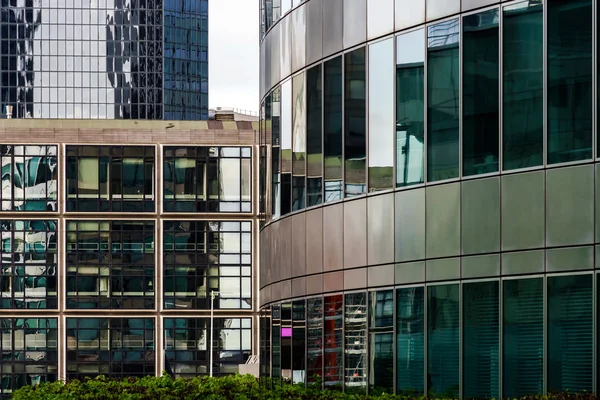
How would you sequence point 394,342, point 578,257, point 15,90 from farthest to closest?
point 15,90 → point 394,342 → point 578,257

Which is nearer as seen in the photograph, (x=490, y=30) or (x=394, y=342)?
(x=490, y=30)

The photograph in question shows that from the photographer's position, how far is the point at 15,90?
176875mm

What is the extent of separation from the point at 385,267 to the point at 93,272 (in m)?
58.2

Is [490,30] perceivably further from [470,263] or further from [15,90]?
[15,90]

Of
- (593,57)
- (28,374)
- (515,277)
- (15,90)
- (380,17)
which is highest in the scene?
(15,90)

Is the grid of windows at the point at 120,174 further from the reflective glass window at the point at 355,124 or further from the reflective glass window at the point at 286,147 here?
the reflective glass window at the point at 355,124

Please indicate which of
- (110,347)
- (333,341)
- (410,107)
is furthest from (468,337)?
(110,347)

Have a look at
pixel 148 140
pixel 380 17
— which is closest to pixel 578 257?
pixel 380 17

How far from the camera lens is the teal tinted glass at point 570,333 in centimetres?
1950

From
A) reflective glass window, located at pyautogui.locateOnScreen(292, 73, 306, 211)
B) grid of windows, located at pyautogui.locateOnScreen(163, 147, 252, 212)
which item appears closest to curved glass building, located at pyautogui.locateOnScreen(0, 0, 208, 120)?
grid of windows, located at pyautogui.locateOnScreen(163, 147, 252, 212)

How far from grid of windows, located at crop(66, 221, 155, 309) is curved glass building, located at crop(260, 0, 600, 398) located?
51.9m

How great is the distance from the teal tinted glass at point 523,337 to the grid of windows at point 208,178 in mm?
59920

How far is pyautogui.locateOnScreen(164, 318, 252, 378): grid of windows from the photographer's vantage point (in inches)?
3120

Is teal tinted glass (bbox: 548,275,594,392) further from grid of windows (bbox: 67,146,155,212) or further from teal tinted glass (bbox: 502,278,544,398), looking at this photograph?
grid of windows (bbox: 67,146,155,212)
